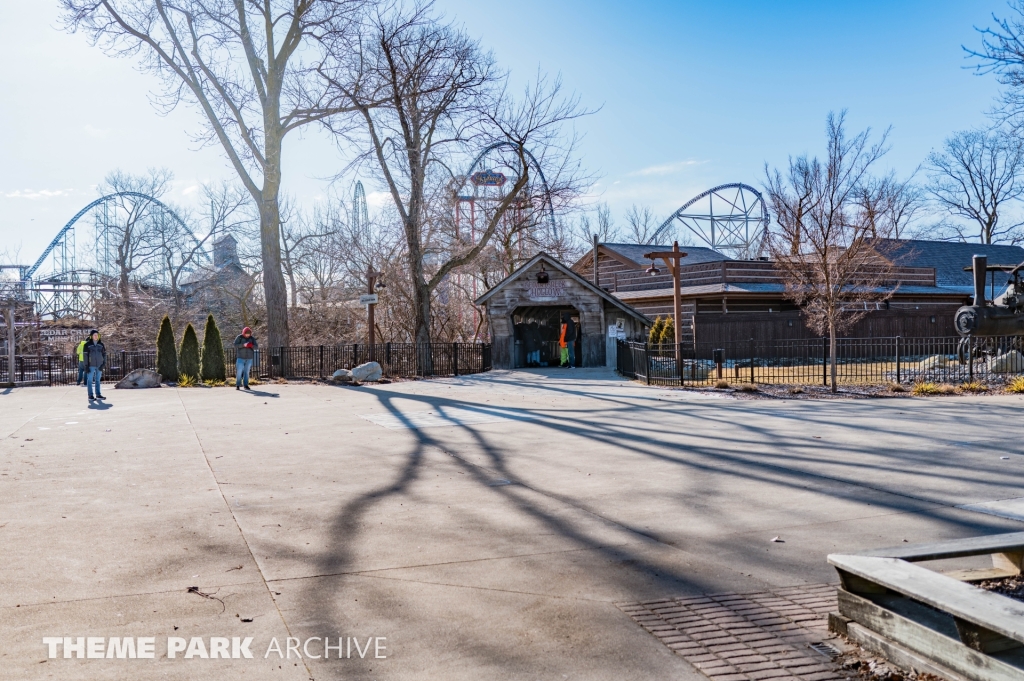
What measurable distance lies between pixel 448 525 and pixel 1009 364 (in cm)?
1986

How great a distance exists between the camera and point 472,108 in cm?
3078

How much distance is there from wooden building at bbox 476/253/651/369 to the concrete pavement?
15521mm

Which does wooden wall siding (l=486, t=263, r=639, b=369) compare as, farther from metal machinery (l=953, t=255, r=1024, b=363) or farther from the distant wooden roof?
metal machinery (l=953, t=255, r=1024, b=363)

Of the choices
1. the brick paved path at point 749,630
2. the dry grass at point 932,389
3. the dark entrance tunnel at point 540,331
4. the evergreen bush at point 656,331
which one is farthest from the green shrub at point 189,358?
the brick paved path at point 749,630

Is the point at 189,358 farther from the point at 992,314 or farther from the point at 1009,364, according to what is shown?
the point at 1009,364

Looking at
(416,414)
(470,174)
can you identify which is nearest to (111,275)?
(470,174)

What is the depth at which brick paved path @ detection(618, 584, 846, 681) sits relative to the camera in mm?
3615

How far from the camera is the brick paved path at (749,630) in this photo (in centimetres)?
362

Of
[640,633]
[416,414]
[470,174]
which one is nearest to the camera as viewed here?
[640,633]

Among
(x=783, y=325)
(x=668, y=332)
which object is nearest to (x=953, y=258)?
(x=783, y=325)

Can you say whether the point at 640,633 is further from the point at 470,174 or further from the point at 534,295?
the point at 470,174

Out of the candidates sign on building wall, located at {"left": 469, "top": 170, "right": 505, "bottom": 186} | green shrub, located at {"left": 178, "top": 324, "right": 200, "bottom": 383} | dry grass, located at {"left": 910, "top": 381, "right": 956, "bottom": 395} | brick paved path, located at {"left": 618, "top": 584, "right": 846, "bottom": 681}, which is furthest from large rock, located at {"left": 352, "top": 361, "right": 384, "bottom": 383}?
brick paved path, located at {"left": 618, "top": 584, "right": 846, "bottom": 681}

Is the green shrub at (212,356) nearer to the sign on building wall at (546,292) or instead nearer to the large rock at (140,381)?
the large rock at (140,381)

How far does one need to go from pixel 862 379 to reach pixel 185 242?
47512mm
